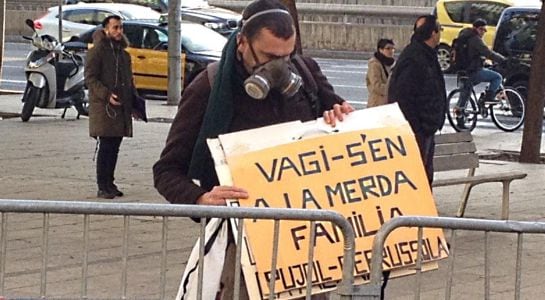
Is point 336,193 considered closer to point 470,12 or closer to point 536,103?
point 536,103

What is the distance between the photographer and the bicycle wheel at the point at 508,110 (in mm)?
20375

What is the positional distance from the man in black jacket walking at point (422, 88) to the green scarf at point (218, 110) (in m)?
5.50

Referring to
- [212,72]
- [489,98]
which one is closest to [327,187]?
[212,72]

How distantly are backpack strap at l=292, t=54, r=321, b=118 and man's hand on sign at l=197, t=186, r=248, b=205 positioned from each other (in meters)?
0.54

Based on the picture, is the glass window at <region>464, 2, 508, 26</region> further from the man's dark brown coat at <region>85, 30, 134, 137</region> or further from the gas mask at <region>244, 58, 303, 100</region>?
the gas mask at <region>244, 58, 303, 100</region>

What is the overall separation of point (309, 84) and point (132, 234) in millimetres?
5008

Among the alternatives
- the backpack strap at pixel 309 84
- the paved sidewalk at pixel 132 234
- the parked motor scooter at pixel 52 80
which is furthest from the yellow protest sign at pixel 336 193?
the parked motor scooter at pixel 52 80

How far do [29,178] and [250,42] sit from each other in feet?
27.7

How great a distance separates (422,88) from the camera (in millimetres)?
10414

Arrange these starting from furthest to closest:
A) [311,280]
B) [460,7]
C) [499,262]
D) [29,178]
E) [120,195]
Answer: [460,7], [29,178], [120,195], [499,262], [311,280]

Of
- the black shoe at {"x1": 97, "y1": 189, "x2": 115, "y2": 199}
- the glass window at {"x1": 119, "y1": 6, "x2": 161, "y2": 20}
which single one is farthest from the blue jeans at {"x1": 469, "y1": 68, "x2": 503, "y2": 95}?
the glass window at {"x1": 119, "y1": 6, "x2": 161, "y2": 20}

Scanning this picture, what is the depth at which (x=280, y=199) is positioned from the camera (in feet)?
15.4

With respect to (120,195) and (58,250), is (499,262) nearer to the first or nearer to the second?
(58,250)

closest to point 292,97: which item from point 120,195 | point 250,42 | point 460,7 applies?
point 250,42
